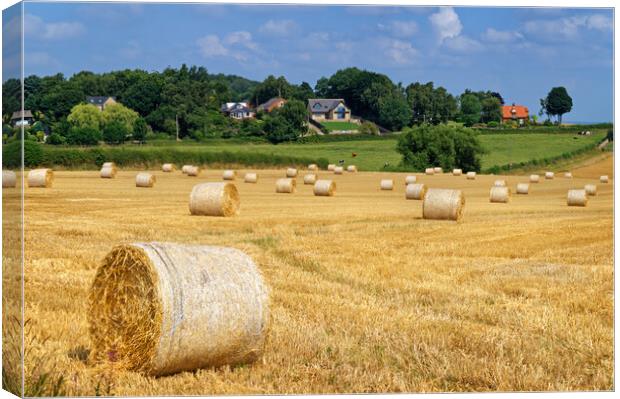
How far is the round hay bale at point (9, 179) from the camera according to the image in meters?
6.52

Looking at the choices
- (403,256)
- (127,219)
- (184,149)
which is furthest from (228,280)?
(184,149)

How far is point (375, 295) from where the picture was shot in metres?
11.4

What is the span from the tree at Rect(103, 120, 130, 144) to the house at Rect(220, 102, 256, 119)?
14.1ft

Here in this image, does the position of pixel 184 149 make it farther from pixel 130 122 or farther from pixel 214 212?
pixel 214 212

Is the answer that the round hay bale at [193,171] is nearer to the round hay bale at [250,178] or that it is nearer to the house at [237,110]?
the round hay bale at [250,178]

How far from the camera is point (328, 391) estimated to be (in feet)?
23.7

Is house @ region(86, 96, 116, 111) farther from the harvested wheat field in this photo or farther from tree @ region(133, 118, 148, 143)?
the harvested wheat field

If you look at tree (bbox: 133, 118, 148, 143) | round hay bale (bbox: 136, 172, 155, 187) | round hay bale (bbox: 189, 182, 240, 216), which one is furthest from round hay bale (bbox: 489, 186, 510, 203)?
round hay bale (bbox: 136, 172, 155, 187)

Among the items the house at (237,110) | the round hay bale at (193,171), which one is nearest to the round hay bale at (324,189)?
the house at (237,110)

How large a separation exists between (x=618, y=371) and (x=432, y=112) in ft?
83.6

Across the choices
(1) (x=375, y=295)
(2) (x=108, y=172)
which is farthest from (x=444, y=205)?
(2) (x=108, y=172)

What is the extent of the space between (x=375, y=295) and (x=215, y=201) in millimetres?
10877

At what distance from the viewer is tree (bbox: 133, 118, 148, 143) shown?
29291mm

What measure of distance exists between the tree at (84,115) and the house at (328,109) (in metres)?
8.14
